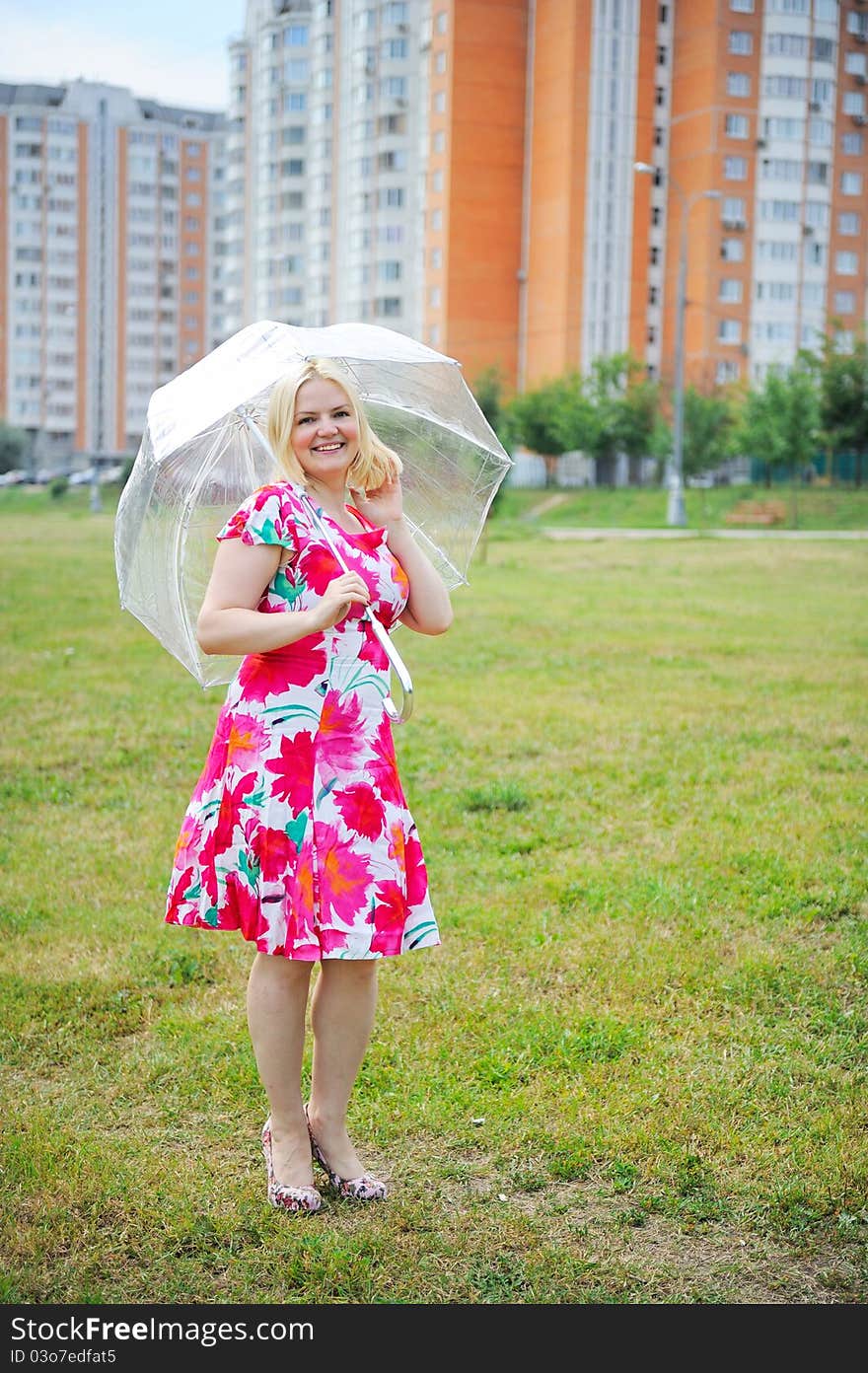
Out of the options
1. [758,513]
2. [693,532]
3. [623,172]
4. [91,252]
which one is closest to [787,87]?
[623,172]

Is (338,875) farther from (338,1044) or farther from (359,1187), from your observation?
(359,1187)

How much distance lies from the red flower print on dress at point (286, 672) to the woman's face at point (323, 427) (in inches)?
17.5

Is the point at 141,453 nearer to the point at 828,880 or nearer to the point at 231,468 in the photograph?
the point at 231,468

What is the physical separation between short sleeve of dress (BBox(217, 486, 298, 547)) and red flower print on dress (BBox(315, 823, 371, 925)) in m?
0.69

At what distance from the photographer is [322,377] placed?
11.6ft

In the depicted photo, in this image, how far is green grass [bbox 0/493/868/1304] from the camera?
339 cm

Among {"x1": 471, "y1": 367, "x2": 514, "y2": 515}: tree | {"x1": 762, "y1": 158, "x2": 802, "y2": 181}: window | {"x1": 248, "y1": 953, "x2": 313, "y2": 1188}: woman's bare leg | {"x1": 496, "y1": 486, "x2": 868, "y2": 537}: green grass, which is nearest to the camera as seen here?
{"x1": 248, "y1": 953, "x2": 313, "y2": 1188}: woman's bare leg

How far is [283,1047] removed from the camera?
3586mm

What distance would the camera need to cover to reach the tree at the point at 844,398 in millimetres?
51000

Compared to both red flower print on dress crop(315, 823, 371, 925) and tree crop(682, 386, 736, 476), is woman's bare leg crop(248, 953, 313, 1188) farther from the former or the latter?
tree crop(682, 386, 736, 476)

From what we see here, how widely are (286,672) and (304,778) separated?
261mm

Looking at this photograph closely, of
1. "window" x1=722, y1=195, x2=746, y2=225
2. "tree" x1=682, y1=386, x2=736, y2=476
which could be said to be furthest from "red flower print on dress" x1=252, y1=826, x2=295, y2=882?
"window" x1=722, y1=195, x2=746, y2=225

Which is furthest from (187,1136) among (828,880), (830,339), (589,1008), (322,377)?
(830,339)

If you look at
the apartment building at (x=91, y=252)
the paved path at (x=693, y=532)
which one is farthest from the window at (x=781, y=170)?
the apartment building at (x=91, y=252)
